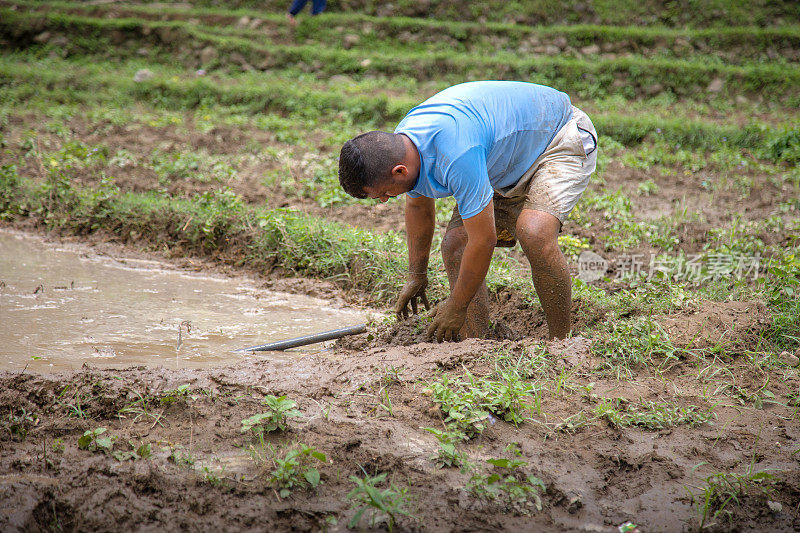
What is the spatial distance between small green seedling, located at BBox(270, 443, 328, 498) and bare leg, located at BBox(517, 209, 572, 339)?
4.64 feet

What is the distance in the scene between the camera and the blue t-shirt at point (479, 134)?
2607 millimetres

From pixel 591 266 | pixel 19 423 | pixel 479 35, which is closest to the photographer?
pixel 19 423

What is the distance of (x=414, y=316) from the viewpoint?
3.63 metres

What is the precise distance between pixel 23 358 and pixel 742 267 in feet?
15.4

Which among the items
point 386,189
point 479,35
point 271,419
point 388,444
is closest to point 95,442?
point 271,419

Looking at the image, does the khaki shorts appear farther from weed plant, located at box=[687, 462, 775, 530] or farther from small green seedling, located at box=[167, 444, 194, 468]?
small green seedling, located at box=[167, 444, 194, 468]

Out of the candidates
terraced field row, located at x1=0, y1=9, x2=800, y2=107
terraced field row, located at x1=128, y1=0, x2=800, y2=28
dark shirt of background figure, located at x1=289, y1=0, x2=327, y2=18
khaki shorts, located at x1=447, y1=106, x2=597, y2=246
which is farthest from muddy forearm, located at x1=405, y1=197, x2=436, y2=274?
terraced field row, located at x1=128, y1=0, x2=800, y2=28

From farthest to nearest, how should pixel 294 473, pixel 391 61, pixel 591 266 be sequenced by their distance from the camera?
pixel 391 61 < pixel 591 266 < pixel 294 473

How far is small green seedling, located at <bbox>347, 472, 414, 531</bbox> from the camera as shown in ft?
6.48

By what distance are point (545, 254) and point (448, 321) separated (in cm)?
56

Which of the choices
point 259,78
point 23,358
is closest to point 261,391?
A: point 23,358

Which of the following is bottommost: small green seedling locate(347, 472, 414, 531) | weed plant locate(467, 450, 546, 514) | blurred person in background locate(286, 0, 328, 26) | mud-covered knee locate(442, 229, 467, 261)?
weed plant locate(467, 450, 546, 514)

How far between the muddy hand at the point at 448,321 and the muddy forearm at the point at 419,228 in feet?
1.08

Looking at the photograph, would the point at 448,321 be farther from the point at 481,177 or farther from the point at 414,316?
the point at 481,177
